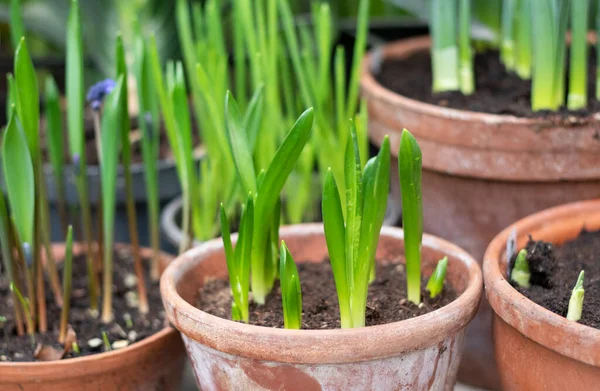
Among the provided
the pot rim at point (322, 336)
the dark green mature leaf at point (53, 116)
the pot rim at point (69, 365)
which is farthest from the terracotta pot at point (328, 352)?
the dark green mature leaf at point (53, 116)

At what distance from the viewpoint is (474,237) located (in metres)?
1.20

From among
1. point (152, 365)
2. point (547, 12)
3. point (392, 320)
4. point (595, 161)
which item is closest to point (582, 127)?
point (595, 161)

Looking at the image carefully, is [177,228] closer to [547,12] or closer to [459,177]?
[459,177]

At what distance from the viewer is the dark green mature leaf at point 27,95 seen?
0.95 meters

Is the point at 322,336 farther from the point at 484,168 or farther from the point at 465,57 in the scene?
the point at 465,57

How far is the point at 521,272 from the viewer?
92 cm

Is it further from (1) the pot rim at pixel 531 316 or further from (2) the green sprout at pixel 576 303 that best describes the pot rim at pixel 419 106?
(2) the green sprout at pixel 576 303

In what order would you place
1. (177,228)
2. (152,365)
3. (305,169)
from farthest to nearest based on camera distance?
(177,228) < (305,169) < (152,365)

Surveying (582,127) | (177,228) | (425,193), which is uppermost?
(582,127)

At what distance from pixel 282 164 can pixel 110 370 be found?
14.4 inches

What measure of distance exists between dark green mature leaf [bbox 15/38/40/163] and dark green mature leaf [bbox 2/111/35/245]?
0.13 ft

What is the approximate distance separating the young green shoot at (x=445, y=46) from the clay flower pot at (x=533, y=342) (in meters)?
0.42

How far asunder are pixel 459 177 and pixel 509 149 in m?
0.10

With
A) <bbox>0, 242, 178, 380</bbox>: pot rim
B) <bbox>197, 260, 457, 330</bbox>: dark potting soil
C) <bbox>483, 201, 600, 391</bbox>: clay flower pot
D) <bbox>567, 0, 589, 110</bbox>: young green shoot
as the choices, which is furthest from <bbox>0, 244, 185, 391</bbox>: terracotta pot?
<bbox>567, 0, 589, 110</bbox>: young green shoot
